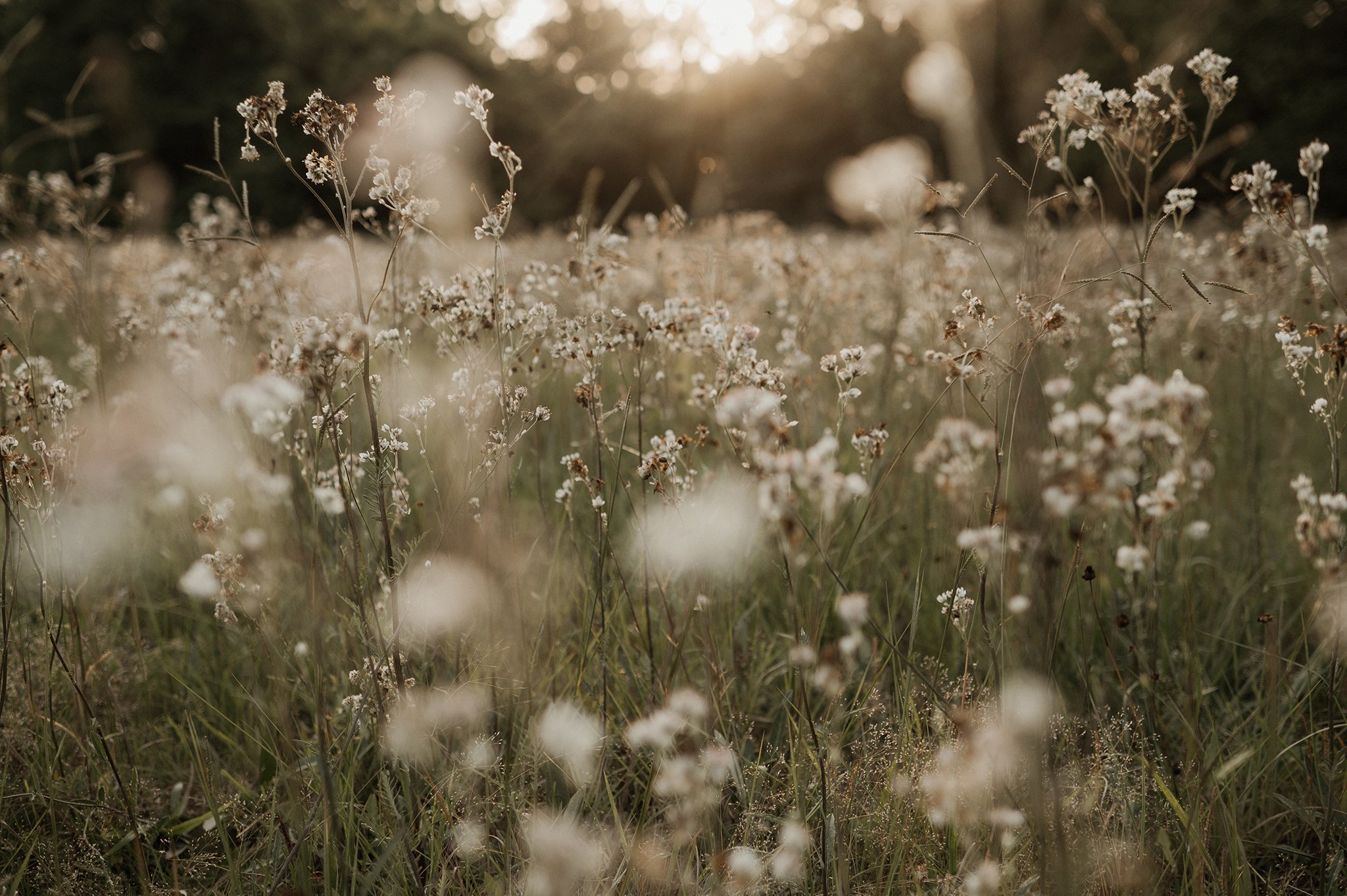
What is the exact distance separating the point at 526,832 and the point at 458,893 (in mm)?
182

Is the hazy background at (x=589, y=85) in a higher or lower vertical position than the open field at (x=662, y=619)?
higher

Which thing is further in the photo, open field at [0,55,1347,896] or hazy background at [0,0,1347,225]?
hazy background at [0,0,1347,225]

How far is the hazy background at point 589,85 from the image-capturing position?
70.5 feet

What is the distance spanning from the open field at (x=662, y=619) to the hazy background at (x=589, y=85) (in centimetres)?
1119

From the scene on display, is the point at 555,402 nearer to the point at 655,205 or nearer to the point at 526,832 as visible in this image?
the point at 526,832

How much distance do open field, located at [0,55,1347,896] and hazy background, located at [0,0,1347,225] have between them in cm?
1119

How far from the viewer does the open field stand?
1.33 m

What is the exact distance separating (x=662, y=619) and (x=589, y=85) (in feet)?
47.6

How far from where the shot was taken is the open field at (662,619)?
4.35ft

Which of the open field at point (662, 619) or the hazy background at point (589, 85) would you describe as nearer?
the open field at point (662, 619)

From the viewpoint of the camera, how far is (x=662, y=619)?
Result: 2.38 meters

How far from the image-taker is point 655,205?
3275cm

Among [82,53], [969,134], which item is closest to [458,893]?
[969,134]

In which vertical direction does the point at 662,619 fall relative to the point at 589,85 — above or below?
below
